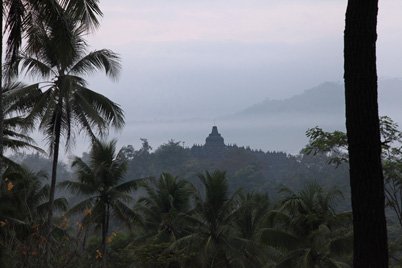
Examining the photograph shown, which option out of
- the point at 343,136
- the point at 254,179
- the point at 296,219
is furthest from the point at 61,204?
the point at 254,179

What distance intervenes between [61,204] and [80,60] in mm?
11032

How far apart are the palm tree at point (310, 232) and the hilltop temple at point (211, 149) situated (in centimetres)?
9297

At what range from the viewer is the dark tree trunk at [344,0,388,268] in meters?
5.04

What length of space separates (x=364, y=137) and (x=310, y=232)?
15.5 m

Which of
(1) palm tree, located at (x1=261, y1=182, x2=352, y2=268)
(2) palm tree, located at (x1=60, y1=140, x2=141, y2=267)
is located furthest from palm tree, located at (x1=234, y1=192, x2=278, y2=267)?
(2) palm tree, located at (x1=60, y1=140, x2=141, y2=267)

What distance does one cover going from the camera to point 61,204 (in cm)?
2856

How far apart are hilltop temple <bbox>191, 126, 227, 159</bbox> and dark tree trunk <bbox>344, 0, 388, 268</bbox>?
4267 inches

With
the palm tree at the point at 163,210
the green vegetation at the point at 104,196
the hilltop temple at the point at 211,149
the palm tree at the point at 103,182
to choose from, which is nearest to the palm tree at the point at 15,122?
the green vegetation at the point at 104,196

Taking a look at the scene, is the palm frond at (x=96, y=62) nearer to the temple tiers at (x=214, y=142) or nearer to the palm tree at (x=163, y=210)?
the palm tree at (x=163, y=210)

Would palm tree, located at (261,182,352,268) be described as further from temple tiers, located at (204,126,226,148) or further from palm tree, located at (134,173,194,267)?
temple tiers, located at (204,126,226,148)

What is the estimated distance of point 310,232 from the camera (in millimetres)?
20109

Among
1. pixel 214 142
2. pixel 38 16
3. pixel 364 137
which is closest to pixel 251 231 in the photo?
pixel 38 16

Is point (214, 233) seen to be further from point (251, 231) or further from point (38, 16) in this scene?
point (38, 16)

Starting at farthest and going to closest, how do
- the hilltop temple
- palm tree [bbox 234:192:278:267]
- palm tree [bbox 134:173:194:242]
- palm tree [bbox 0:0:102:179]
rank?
the hilltop temple < palm tree [bbox 134:173:194:242] < palm tree [bbox 234:192:278:267] < palm tree [bbox 0:0:102:179]
